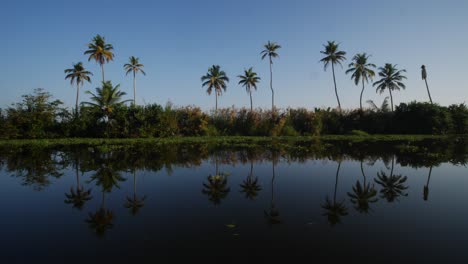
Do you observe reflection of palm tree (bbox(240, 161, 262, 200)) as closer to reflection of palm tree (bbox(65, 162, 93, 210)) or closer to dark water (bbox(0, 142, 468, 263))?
dark water (bbox(0, 142, 468, 263))

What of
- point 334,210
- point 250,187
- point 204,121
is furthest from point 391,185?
point 204,121

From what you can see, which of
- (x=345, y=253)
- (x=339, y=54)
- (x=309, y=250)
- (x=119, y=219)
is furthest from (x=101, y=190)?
(x=339, y=54)

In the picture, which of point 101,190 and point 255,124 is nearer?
point 101,190

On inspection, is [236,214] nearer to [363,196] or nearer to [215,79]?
[363,196]

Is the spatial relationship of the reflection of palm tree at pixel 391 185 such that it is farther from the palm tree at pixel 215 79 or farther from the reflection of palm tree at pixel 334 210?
the palm tree at pixel 215 79

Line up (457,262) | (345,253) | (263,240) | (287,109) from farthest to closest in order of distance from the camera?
(287,109)
(263,240)
(345,253)
(457,262)

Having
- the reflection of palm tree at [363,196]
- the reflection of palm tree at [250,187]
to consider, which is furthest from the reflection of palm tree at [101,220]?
the reflection of palm tree at [363,196]

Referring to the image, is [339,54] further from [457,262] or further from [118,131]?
[457,262]

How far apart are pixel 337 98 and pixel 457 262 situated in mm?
42305

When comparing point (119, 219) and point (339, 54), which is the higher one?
point (339, 54)

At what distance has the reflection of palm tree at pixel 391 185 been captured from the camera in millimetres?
7086

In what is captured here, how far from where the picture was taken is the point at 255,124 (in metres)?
30.2

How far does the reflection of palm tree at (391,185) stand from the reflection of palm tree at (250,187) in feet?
10.6

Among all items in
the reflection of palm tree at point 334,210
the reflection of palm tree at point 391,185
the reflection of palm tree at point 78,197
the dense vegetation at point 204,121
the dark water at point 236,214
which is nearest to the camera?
the dark water at point 236,214
